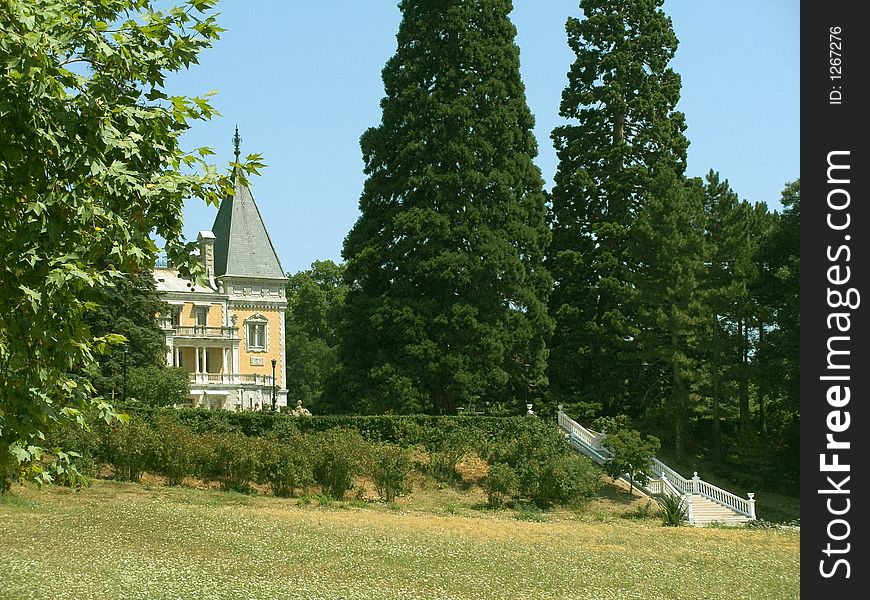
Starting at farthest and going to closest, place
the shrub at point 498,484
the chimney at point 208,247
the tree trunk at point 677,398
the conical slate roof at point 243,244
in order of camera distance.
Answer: the conical slate roof at point 243,244 → the chimney at point 208,247 → the tree trunk at point 677,398 → the shrub at point 498,484

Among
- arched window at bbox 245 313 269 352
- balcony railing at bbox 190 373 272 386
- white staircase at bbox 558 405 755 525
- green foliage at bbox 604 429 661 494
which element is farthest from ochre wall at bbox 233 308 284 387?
green foliage at bbox 604 429 661 494

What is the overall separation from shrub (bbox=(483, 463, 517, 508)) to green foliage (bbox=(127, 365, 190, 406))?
52.7 ft

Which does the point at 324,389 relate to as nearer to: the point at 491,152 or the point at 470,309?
the point at 470,309

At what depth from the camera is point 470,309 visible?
3462cm

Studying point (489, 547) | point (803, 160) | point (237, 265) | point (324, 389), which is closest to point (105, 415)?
point (803, 160)

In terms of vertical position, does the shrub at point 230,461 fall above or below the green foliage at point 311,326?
below

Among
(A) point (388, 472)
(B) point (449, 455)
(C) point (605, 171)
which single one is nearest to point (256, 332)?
(C) point (605, 171)

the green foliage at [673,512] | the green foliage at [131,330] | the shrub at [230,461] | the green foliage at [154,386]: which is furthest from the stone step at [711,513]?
the green foliage at [131,330]

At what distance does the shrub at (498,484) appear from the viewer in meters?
28.3

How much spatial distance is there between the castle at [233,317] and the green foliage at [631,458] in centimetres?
2770

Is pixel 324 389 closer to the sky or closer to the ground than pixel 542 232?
closer to the ground

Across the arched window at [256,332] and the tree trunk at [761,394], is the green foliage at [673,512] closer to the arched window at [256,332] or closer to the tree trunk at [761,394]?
the tree trunk at [761,394]

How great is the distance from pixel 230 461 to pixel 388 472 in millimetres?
4047

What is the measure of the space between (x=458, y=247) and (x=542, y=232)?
350 centimetres
